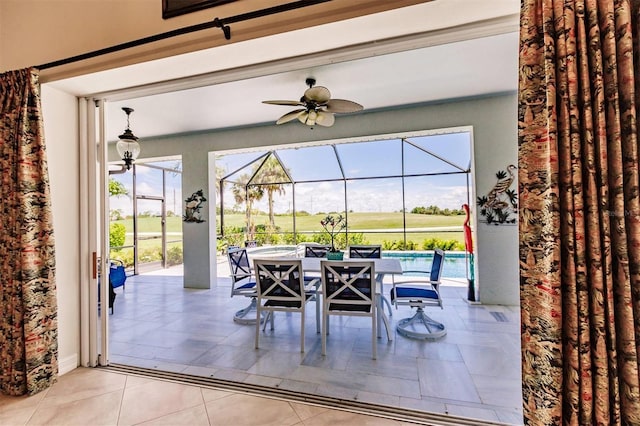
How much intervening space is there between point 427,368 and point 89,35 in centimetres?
379

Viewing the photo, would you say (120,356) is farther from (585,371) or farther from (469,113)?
(469,113)

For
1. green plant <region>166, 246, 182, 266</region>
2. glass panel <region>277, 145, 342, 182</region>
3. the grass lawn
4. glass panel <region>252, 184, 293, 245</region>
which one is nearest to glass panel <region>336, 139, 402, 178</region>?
glass panel <region>277, 145, 342, 182</region>

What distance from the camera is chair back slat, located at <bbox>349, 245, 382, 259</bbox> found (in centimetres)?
430

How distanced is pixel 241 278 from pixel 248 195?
4695mm

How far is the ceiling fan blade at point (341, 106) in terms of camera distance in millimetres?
3062

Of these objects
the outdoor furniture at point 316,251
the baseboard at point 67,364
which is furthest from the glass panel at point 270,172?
the baseboard at point 67,364

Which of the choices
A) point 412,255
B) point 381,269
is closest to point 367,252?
Answer: point 381,269

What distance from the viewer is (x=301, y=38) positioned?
1.92 metres

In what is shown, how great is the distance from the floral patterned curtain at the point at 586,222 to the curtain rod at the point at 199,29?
1314mm

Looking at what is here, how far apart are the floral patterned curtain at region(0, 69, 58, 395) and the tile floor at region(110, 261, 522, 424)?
0.67 meters

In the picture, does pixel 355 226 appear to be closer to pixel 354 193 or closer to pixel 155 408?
pixel 354 193

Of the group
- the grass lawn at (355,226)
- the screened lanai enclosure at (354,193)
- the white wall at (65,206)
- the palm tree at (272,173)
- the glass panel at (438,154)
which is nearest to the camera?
the white wall at (65,206)

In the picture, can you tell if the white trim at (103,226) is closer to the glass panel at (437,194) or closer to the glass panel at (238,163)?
the glass panel at (238,163)

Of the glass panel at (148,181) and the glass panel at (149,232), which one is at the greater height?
the glass panel at (148,181)
